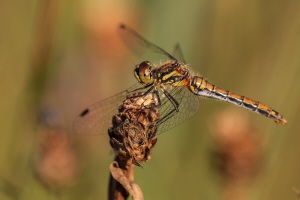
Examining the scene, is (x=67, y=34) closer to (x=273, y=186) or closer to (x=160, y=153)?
(x=160, y=153)

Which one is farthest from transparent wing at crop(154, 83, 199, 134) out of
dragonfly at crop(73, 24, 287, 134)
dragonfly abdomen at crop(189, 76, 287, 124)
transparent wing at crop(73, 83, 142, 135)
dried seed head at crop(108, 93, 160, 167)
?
dried seed head at crop(108, 93, 160, 167)

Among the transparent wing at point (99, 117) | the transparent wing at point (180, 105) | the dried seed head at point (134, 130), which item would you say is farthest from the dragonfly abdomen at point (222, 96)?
the dried seed head at point (134, 130)

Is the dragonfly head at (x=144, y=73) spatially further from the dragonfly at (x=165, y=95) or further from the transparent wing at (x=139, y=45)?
the transparent wing at (x=139, y=45)

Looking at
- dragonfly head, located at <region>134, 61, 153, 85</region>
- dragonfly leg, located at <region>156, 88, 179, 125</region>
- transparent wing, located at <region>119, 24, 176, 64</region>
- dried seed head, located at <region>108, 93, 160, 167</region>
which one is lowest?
dried seed head, located at <region>108, 93, 160, 167</region>

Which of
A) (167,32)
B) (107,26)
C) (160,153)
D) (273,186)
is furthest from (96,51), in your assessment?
(273,186)

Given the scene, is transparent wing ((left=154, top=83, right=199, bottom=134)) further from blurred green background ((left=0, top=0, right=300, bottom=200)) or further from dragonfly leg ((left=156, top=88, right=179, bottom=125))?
blurred green background ((left=0, top=0, right=300, bottom=200))

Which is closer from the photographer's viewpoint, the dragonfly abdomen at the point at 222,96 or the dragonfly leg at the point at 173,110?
the dragonfly leg at the point at 173,110

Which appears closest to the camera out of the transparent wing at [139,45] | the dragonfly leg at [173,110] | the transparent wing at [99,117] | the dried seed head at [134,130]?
the dried seed head at [134,130]
